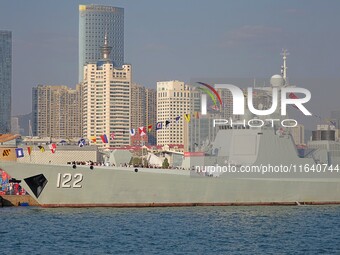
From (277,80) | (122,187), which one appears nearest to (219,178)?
(122,187)

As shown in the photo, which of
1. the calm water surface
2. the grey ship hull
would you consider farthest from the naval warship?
the calm water surface

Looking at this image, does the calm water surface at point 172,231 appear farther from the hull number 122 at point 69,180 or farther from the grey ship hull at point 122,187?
the hull number 122 at point 69,180

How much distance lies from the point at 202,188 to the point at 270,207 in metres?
5.19

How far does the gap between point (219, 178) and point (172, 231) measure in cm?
1574

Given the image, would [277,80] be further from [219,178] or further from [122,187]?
[122,187]

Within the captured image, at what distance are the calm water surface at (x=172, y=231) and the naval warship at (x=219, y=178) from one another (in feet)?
5.44

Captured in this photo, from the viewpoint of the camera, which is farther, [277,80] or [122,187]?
[277,80]

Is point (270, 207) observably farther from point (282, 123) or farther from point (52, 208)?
point (52, 208)

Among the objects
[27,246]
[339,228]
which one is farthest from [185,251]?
[339,228]

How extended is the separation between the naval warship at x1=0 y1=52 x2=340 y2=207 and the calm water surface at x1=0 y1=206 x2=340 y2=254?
5.44ft

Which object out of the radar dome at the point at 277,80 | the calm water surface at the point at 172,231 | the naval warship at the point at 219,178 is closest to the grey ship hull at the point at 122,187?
the naval warship at the point at 219,178

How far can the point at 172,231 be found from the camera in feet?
141

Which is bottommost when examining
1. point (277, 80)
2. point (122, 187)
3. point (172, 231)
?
point (172, 231)

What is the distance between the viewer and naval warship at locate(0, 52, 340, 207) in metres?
56.7
